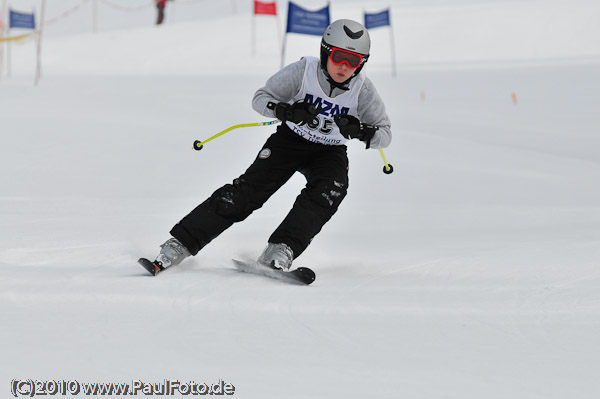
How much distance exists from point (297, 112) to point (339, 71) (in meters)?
0.31

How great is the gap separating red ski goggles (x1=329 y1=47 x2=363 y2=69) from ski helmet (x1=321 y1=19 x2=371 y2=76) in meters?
0.02

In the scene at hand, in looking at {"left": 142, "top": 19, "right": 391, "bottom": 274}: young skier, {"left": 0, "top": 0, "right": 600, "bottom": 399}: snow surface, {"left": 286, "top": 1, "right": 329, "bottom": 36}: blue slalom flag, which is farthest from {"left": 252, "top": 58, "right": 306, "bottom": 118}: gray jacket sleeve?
{"left": 286, "top": 1, "right": 329, "bottom": 36}: blue slalom flag

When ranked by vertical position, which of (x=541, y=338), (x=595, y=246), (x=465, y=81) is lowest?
(x=465, y=81)

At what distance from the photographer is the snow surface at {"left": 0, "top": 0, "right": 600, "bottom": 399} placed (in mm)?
2193

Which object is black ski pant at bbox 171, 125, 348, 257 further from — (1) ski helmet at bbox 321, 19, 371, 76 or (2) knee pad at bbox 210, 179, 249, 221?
(1) ski helmet at bbox 321, 19, 371, 76

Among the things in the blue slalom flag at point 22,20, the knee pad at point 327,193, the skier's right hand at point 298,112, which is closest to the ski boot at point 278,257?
the knee pad at point 327,193

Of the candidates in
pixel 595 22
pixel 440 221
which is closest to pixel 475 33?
pixel 595 22

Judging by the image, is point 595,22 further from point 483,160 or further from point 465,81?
point 483,160

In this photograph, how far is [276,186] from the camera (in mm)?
3867

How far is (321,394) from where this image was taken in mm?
1978

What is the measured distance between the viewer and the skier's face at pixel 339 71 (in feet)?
11.9

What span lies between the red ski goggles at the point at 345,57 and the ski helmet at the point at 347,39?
0.02 m

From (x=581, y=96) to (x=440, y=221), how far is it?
8.03m

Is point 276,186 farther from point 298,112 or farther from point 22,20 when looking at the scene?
point 22,20
